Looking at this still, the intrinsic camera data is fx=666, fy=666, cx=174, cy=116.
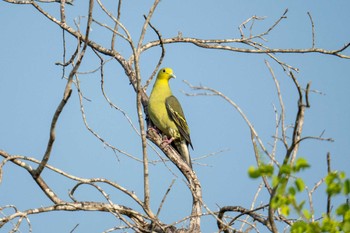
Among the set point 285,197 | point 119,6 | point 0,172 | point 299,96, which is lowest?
point 285,197

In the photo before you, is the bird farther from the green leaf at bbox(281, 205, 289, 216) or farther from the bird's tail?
the green leaf at bbox(281, 205, 289, 216)

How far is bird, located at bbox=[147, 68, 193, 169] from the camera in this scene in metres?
8.17

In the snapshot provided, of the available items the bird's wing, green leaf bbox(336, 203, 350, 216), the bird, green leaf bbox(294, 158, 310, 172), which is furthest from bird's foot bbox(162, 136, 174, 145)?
green leaf bbox(294, 158, 310, 172)

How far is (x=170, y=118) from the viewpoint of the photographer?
27.5 ft

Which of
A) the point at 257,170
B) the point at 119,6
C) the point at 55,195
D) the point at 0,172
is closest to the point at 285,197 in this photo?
the point at 257,170

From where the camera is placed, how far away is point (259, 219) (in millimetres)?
5195

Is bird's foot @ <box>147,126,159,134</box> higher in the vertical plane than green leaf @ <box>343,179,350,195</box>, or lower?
higher

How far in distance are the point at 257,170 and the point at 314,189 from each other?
6.88 ft

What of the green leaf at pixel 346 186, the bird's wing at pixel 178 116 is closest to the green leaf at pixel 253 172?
the green leaf at pixel 346 186

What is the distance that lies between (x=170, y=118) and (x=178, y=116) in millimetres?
151

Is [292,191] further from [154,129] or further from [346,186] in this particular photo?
[154,129]

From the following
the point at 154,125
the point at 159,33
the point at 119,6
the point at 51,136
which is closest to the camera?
the point at 51,136

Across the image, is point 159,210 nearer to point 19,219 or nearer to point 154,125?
point 19,219

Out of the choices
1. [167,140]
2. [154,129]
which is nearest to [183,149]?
[167,140]
